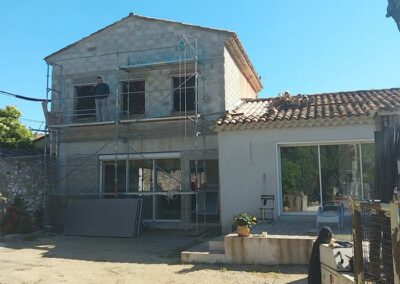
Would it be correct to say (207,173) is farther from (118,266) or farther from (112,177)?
(118,266)

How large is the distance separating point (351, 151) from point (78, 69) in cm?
1092

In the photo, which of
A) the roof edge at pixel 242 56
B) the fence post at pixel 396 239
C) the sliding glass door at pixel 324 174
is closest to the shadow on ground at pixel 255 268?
the sliding glass door at pixel 324 174

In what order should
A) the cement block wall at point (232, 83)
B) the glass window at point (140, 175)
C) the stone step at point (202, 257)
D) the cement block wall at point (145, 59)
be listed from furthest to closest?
the glass window at point (140, 175)
the cement block wall at point (232, 83)
the cement block wall at point (145, 59)
the stone step at point (202, 257)

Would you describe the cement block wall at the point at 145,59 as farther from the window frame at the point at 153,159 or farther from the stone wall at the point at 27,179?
the stone wall at the point at 27,179

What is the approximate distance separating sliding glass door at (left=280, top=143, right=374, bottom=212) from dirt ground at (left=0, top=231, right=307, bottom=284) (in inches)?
138

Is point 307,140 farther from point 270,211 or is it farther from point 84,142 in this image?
point 84,142

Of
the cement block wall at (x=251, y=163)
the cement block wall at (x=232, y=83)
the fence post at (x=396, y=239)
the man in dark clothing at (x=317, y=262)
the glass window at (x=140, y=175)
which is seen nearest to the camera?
the fence post at (x=396, y=239)

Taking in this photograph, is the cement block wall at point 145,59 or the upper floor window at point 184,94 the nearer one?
the cement block wall at point 145,59

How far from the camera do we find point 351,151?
1303 centimetres

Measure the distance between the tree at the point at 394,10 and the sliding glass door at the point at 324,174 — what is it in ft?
28.9

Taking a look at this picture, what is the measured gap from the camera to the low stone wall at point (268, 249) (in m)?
9.41

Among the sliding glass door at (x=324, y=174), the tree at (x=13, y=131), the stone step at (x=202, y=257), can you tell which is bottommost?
the stone step at (x=202, y=257)

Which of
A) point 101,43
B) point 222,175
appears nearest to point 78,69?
point 101,43

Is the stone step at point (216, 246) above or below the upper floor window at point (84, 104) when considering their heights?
below
